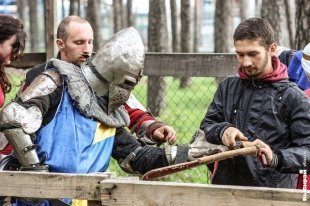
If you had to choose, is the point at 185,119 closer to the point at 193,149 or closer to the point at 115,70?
the point at 115,70

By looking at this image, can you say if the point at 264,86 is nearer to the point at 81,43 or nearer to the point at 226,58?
the point at 81,43

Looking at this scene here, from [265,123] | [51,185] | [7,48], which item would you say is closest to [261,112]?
[265,123]

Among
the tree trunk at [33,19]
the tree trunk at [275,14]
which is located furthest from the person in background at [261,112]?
the tree trunk at [33,19]

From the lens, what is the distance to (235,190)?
3504mm

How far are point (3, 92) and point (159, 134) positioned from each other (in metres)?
1.24

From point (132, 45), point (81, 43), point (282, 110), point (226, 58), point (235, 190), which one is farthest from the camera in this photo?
point (226, 58)

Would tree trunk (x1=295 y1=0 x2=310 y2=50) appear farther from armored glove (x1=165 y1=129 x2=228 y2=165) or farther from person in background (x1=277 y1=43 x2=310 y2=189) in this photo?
armored glove (x1=165 y1=129 x2=228 y2=165)

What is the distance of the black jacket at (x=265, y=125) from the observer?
4082 millimetres

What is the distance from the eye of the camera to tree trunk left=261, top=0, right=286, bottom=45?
14852 millimetres

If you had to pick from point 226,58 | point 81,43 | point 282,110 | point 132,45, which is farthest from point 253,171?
point 226,58

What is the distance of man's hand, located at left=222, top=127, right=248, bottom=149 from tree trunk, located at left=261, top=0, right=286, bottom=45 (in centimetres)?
1100

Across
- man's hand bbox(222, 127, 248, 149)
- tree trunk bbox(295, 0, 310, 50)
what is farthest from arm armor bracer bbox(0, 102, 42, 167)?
tree trunk bbox(295, 0, 310, 50)

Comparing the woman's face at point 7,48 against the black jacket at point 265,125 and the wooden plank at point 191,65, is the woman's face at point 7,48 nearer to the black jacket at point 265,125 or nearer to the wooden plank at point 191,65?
the black jacket at point 265,125

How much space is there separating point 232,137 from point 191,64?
280 centimetres
